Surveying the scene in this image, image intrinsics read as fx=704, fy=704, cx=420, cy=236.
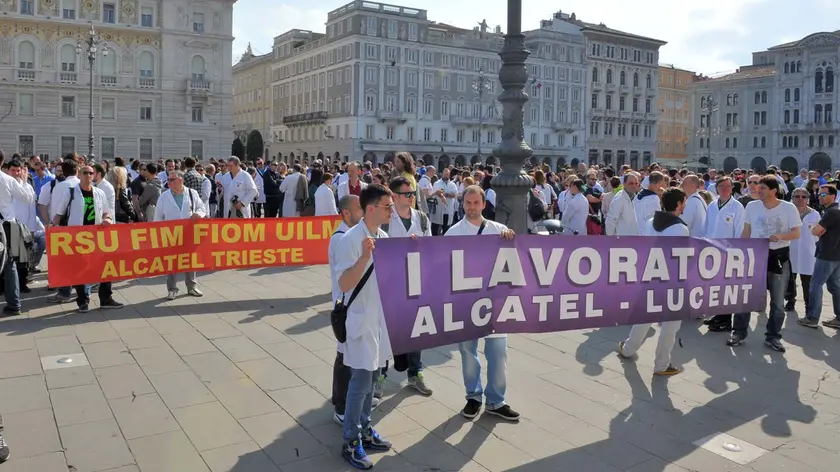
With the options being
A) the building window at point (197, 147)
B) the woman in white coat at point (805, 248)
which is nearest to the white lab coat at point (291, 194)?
the woman in white coat at point (805, 248)

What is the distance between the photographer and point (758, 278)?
6.98 m

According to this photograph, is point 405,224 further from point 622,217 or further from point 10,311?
point 10,311

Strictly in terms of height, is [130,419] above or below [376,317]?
below

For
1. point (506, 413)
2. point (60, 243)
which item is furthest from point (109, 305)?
point (506, 413)

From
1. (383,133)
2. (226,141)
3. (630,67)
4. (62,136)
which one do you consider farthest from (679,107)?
(62,136)

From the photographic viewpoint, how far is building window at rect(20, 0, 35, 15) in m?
47.9

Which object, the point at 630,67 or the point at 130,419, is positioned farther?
the point at 630,67

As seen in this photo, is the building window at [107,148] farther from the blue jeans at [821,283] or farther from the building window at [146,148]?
the blue jeans at [821,283]

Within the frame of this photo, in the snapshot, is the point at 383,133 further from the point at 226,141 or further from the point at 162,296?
the point at 162,296

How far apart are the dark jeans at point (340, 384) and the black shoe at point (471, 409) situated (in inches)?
37.2

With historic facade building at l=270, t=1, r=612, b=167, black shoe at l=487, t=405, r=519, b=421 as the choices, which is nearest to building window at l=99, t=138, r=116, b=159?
historic facade building at l=270, t=1, r=612, b=167

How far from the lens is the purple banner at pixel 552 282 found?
4.93 m

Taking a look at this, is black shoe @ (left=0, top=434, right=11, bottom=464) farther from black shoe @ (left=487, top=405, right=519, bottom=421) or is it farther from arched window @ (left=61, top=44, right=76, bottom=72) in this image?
arched window @ (left=61, top=44, right=76, bottom=72)

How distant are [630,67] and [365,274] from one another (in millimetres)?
88946
